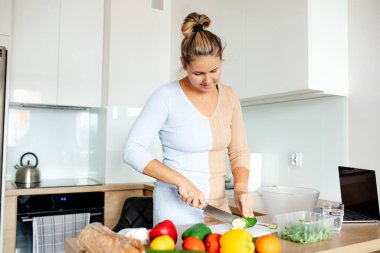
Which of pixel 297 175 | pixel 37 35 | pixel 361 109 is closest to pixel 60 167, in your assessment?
pixel 37 35

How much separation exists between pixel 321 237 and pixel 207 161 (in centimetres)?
42

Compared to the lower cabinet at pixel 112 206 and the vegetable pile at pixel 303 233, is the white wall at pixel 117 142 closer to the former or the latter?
the lower cabinet at pixel 112 206

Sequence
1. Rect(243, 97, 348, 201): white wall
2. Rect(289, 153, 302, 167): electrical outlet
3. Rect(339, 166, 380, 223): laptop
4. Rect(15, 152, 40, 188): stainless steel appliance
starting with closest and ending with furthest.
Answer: Rect(339, 166, 380, 223): laptop, Rect(243, 97, 348, 201): white wall, Rect(289, 153, 302, 167): electrical outlet, Rect(15, 152, 40, 188): stainless steel appliance

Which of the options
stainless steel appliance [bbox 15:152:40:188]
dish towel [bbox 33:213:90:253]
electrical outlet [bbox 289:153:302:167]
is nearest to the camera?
electrical outlet [bbox 289:153:302:167]

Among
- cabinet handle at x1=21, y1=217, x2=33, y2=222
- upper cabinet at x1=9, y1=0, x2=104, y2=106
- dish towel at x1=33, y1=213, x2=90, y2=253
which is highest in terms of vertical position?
upper cabinet at x1=9, y1=0, x2=104, y2=106

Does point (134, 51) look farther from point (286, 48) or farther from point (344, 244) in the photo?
point (344, 244)

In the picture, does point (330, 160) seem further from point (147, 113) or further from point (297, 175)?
point (147, 113)

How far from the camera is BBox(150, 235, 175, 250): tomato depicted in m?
0.75

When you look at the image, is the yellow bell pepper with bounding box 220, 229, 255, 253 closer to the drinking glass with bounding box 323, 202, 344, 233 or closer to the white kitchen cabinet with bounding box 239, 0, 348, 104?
the drinking glass with bounding box 323, 202, 344, 233

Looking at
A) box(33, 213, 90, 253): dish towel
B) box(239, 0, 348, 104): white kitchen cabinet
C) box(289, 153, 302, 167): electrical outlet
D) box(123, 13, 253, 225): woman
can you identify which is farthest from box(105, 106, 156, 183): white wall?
box(123, 13, 253, 225): woman

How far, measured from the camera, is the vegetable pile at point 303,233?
0.92m

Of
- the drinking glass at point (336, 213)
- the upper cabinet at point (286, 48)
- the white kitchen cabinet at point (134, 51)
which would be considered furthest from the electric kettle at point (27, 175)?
the drinking glass at point (336, 213)

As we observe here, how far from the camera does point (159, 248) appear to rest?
29.5 inches

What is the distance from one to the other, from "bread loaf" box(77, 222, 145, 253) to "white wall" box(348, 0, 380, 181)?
4.50 ft
